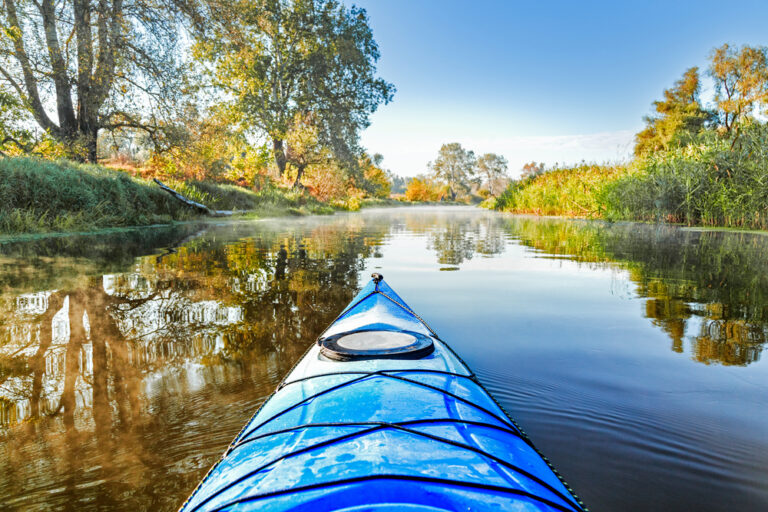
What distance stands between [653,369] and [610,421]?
707 mm

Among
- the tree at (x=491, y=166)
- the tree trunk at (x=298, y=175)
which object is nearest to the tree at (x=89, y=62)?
the tree trunk at (x=298, y=175)

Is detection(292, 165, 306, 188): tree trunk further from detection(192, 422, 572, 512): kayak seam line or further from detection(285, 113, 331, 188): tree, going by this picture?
detection(192, 422, 572, 512): kayak seam line

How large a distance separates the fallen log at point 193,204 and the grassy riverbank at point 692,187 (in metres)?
13.8

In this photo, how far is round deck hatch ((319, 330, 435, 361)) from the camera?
1.67 m

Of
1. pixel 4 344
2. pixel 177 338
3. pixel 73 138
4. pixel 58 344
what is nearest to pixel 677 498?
pixel 177 338

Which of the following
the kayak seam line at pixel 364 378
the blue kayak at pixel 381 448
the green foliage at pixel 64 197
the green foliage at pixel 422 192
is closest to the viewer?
the blue kayak at pixel 381 448

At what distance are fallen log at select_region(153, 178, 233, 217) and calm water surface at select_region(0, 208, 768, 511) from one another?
26.6 ft

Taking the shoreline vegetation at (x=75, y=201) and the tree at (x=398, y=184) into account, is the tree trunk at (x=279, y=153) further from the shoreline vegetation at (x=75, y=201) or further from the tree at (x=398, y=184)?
A: the tree at (x=398, y=184)

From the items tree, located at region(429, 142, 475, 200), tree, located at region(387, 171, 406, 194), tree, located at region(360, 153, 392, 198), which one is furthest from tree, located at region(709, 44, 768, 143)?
tree, located at region(387, 171, 406, 194)

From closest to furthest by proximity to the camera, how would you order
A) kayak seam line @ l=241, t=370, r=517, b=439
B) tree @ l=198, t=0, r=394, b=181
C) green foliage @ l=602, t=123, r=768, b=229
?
kayak seam line @ l=241, t=370, r=517, b=439
green foliage @ l=602, t=123, r=768, b=229
tree @ l=198, t=0, r=394, b=181

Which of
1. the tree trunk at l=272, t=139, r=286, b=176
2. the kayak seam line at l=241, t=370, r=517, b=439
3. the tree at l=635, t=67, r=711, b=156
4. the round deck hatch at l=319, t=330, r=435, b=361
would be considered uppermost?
the tree at l=635, t=67, r=711, b=156

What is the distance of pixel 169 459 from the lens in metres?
1.45

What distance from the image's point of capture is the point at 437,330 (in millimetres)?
2875

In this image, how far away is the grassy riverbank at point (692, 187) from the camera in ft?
28.7
